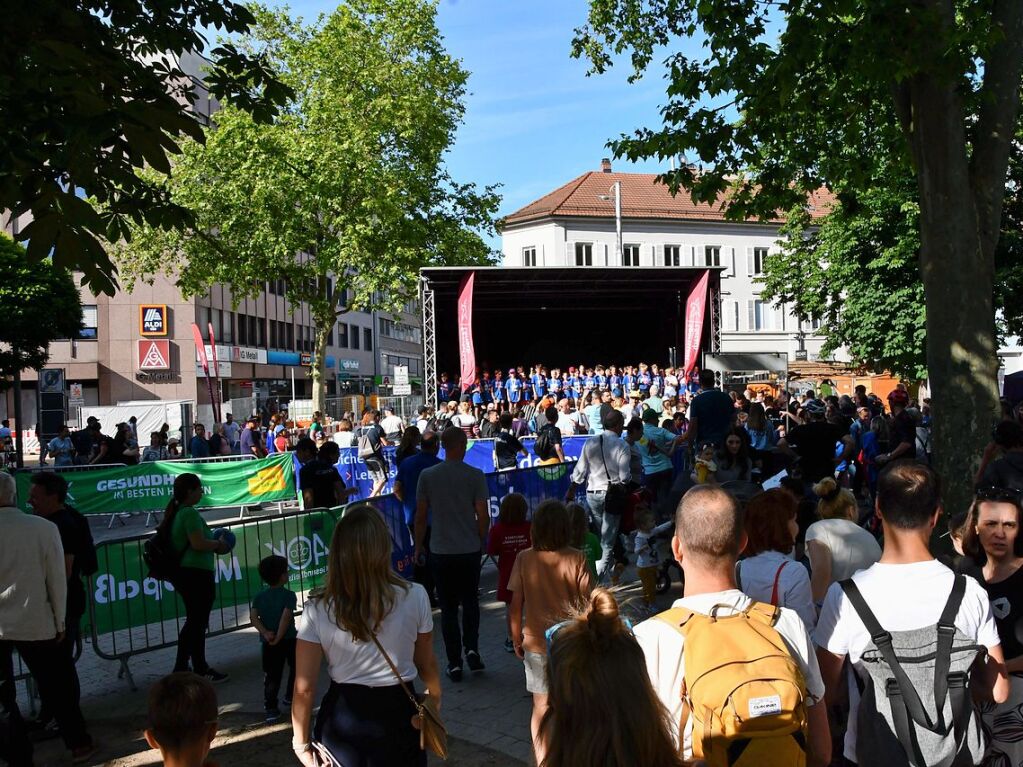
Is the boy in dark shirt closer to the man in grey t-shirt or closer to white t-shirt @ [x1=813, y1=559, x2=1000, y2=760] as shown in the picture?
the man in grey t-shirt

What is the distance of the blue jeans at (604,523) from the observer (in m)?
9.08

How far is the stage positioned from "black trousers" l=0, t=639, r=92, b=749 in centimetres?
1781

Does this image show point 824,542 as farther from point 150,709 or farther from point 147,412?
point 147,412

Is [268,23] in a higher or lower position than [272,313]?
higher

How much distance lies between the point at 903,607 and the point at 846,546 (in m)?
1.51

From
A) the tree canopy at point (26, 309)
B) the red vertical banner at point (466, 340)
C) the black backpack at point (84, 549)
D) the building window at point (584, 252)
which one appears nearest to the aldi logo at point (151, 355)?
the tree canopy at point (26, 309)

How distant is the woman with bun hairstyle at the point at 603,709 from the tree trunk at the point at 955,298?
667cm

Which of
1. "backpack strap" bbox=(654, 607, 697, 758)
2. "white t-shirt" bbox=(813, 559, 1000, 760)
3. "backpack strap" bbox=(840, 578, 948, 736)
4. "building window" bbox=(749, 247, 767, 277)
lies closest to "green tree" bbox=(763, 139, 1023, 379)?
"white t-shirt" bbox=(813, 559, 1000, 760)

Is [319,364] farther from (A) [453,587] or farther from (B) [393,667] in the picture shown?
(B) [393,667]

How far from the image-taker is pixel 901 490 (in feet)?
10.3

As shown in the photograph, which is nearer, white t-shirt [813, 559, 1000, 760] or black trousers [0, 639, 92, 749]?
white t-shirt [813, 559, 1000, 760]

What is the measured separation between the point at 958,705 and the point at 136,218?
524 cm

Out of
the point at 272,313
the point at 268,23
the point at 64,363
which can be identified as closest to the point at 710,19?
the point at 268,23

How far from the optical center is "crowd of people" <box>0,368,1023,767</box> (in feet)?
7.42
